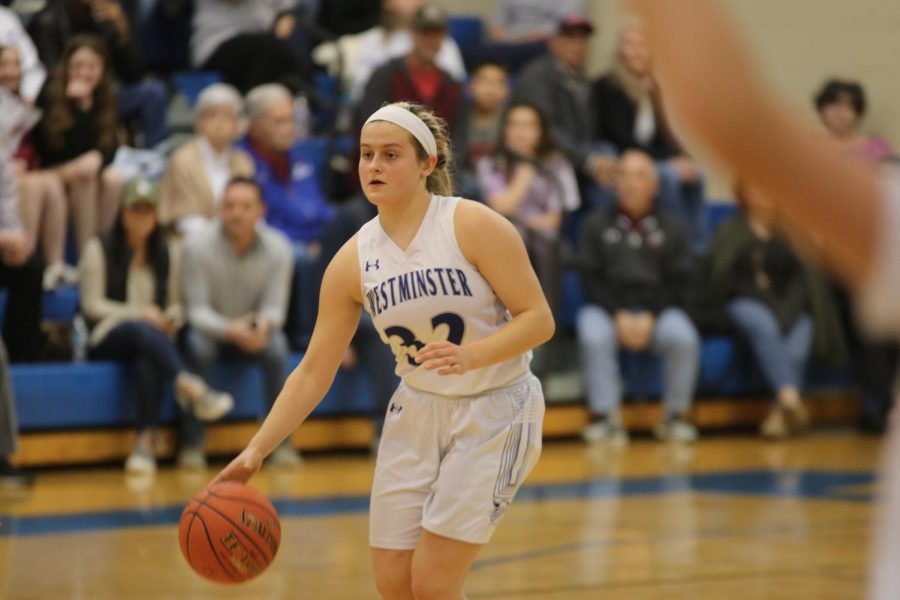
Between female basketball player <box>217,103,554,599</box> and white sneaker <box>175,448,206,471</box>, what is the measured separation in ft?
15.0

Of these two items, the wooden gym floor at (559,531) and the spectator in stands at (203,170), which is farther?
the spectator in stands at (203,170)

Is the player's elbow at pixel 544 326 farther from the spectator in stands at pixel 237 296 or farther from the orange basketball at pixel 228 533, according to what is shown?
the spectator in stands at pixel 237 296

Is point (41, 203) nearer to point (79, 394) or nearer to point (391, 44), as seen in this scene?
point (79, 394)

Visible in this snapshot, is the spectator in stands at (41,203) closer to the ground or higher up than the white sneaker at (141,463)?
higher up

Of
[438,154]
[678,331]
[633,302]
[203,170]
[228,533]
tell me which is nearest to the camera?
[228,533]

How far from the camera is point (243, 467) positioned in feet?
12.8

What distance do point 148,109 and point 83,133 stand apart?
34.0 inches

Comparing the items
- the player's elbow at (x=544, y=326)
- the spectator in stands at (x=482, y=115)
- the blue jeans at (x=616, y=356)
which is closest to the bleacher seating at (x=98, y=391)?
the blue jeans at (x=616, y=356)

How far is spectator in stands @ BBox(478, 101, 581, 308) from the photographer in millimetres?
9664

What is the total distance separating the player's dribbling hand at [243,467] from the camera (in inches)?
153

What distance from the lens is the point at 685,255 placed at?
33.3ft

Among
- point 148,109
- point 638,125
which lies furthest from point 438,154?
point 638,125

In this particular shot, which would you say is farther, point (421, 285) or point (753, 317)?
point (753, 317)

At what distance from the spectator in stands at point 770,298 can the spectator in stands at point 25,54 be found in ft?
15.0
